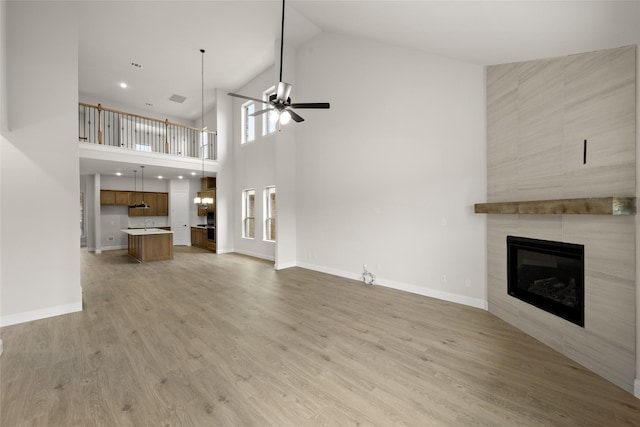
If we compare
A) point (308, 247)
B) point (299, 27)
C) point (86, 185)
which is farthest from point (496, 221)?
point (86, 185)

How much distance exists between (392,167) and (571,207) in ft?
8.55

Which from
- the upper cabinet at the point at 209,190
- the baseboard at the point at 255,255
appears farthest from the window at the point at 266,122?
the baseboard at the point at 255,255

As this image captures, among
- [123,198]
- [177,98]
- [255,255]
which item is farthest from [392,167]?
[123,198]

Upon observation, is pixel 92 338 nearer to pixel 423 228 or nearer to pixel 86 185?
pixel 423 228

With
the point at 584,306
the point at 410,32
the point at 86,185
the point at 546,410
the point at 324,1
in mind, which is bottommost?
the point at 546,410

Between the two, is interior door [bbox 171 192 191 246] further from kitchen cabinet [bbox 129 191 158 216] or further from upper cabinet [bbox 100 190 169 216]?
kitchen cabinet [bbox 129 191 158 216]

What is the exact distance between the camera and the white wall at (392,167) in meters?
3.72

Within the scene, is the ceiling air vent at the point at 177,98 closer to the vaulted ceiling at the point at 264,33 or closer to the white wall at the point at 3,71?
the vaulted ceiling at the point at 264,33

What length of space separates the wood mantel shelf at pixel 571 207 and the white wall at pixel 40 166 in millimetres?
5722

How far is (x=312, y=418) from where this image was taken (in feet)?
5.63

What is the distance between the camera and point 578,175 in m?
2.43

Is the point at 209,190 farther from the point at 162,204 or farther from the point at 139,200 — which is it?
the point at 139,200

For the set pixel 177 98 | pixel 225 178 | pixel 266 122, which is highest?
pixel 177 98

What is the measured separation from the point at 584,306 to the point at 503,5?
2.83 meters
